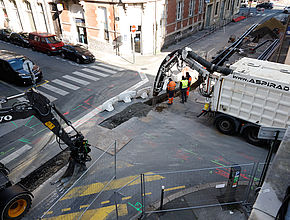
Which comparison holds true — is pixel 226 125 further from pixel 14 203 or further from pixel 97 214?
pixel 14 203

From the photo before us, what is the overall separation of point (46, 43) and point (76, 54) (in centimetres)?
423

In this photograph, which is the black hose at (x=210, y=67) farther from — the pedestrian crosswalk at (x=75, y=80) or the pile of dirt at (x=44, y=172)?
the pedestrian crosswalk at (x=75, y=80)

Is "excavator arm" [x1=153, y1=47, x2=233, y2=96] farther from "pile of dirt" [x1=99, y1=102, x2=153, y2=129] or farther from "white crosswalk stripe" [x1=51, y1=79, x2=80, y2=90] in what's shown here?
"white crosswalk stripe" [x1=51, y1=79, x2=80, y2=90]

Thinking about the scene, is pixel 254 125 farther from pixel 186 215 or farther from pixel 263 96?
pixel 186 215

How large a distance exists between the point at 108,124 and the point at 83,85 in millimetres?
6000

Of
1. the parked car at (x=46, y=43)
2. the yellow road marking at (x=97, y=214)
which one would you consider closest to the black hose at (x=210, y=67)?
the yellow road marking at (x=97, y=214)

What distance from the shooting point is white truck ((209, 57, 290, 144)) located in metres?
9.28

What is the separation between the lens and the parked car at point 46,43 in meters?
22.6

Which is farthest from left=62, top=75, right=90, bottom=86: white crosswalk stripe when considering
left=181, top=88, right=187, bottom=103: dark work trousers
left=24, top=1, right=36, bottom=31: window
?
left=24, top=1, right=36, bottom=31: window

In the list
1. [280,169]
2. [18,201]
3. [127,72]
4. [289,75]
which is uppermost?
[280,169]

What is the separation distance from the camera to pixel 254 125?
33.5 ft

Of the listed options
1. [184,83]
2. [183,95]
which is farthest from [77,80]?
[184,83]

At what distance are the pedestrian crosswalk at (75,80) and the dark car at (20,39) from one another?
10.1 meters

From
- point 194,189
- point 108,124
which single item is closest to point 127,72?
point 108,124
